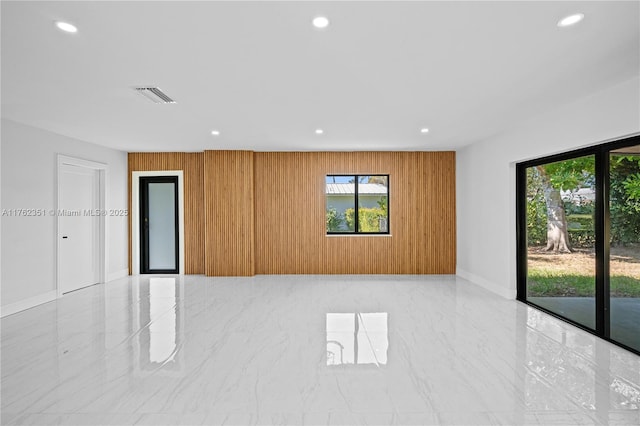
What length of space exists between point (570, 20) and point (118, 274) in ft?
25.0

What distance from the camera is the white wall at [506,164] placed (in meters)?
3.37

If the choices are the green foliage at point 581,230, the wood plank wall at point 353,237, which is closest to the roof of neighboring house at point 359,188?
the wood plank wall at point 353,237

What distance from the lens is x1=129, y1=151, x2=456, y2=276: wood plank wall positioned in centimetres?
704

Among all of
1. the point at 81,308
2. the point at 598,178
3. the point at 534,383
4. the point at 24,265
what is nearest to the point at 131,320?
the point at 81,308

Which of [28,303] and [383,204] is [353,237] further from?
[28,303]

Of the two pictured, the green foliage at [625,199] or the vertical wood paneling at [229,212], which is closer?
the green foliage at [625,199]

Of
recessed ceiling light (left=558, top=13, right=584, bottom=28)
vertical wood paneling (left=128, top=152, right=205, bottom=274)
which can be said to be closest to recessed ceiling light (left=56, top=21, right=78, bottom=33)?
recessed ceiling light (left=558, top=13, right=584, bottom=28)

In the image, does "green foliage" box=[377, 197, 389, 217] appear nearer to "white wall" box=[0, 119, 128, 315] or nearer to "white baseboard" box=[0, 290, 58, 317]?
"white wall" box=[0, 119, 128, 315]

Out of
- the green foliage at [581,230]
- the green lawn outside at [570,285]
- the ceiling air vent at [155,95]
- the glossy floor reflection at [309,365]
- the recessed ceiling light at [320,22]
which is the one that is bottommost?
the glossy floor reflection at [309,365]

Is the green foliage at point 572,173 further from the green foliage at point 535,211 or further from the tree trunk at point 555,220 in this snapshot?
the green foliage at point 535,211

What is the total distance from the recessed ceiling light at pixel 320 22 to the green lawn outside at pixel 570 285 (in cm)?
371

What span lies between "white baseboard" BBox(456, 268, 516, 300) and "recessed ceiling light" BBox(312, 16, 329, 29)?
4670 millimetres

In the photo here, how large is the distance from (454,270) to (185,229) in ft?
18.2

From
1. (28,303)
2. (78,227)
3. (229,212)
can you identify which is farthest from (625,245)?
(78,227)
